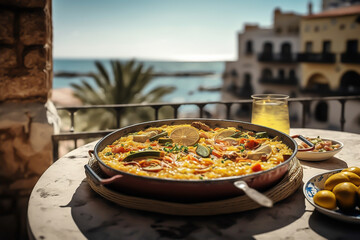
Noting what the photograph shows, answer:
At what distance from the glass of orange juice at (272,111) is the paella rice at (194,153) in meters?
0.12

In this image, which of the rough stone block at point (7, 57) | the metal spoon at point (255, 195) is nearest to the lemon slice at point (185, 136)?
the metal spoon at point (255, 195)

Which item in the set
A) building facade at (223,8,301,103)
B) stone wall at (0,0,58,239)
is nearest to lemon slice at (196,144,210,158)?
stone wall at (0,0,58,239)

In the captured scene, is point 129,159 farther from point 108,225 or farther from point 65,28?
point 65,28

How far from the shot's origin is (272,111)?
67.7 inches

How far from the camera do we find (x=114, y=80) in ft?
34.4

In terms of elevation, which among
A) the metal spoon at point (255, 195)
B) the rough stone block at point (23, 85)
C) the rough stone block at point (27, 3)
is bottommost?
the metal spoon at point (255, 195)

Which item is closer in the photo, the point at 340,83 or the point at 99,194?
the point at 99,194

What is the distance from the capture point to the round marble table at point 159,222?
0.96m

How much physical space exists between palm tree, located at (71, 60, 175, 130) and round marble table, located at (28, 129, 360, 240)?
30.1 ft

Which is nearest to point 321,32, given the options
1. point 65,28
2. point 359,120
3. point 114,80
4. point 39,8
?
point 359,120

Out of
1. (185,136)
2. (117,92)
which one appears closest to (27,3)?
(185,136)

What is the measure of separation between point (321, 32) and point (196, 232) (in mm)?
27421

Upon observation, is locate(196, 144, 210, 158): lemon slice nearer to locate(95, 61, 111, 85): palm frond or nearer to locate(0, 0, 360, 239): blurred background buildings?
locate(0, 0, 360, 239): blurred background buildings

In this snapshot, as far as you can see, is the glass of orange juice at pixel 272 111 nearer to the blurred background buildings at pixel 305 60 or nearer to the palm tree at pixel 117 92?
the palm tree at pixel 117 92
